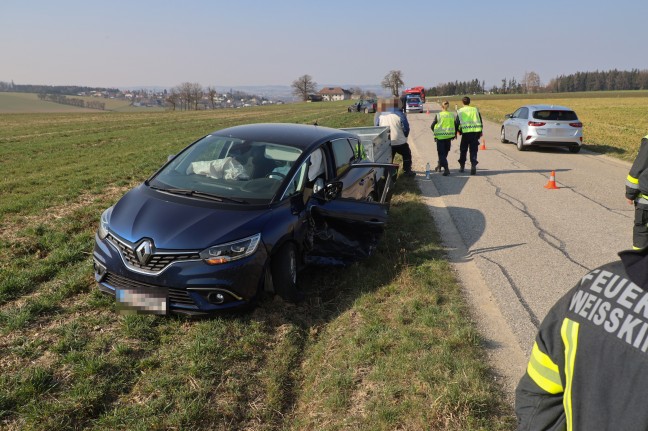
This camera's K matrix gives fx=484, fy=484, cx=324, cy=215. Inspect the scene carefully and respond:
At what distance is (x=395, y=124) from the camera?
36.7 ft

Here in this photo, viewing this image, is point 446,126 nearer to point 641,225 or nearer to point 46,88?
point 641,225

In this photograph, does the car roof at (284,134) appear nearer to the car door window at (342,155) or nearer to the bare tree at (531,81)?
the car door window at (342,155)

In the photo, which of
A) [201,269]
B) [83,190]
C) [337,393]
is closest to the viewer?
[337,393]

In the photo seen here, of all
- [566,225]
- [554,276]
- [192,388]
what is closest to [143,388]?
[192,388]

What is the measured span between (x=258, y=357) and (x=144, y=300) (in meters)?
1.10

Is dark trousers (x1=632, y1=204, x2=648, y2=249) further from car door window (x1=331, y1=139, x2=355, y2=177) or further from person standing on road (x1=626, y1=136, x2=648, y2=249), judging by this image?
car door window (x1=331, y1=139, x2=355, y2=177)

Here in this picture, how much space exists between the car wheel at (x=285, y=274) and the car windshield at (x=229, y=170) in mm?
586

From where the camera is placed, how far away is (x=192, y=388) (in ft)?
10.9

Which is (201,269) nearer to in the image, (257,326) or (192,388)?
(257,326)

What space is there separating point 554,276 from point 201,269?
384cm

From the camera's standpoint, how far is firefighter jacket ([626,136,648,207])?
382 centimetres

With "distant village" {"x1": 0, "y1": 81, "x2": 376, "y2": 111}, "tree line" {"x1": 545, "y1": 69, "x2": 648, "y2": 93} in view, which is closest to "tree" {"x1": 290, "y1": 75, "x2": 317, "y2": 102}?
"distant village" {"x1": 0, "y1": 81, "x2": 376, "y2": 111}

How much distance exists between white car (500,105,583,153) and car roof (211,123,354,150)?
10909 millimetres

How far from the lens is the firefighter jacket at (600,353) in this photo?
116 cm
